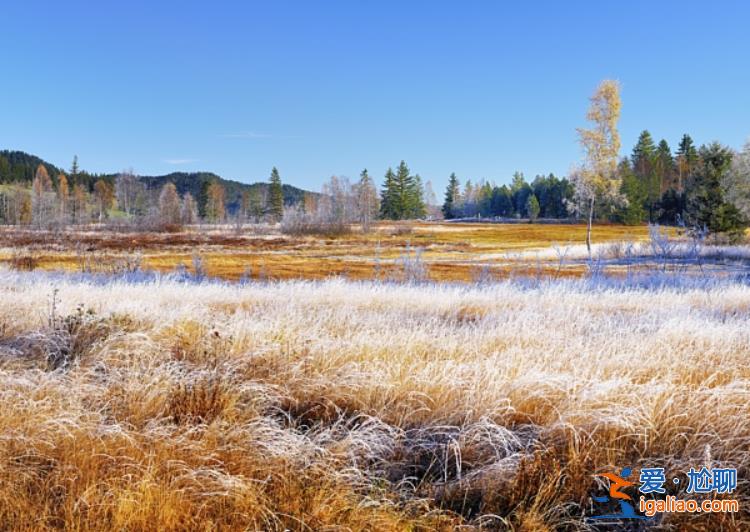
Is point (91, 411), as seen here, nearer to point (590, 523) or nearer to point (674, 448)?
point (590, 523)

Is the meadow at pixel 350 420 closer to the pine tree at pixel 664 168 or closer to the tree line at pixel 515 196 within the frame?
the tree line at pixel 515 196

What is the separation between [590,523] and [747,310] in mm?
6690

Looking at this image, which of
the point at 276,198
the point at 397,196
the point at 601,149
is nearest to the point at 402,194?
the point at 397,196

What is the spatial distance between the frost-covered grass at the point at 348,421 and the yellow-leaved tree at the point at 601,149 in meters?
26.5

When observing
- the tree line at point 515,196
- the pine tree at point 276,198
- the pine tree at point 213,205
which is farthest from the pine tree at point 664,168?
the pine tree at point 213,205

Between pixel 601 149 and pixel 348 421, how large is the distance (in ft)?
102

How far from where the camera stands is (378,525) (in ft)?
6.97

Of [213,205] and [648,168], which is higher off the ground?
[648,168]

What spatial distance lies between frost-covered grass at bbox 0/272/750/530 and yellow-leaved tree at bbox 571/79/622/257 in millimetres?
26459

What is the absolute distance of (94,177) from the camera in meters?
124

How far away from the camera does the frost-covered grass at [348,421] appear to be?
223 cm

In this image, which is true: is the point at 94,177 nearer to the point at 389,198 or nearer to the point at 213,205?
the point at 213,205

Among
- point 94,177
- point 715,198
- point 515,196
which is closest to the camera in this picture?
point 715,198

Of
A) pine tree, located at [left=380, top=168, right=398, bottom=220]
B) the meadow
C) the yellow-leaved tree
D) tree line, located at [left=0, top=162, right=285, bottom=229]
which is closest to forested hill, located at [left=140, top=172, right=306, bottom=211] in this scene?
tree line, located at [left=0, top=162, right=285, bottom=229]
